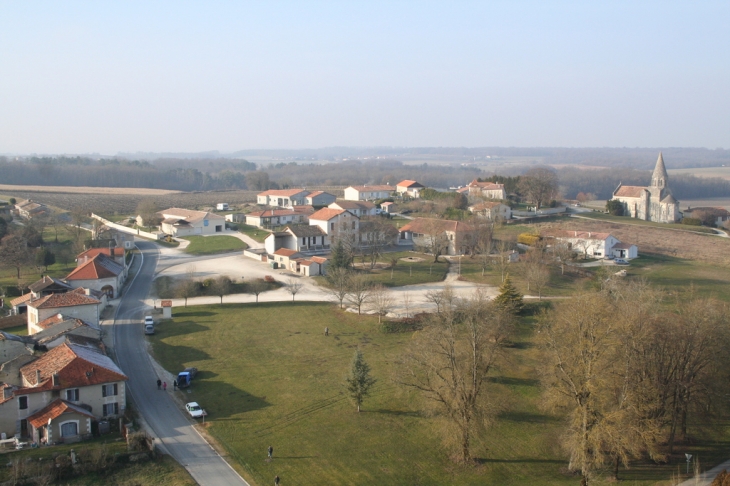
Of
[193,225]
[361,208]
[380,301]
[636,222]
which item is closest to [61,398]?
[380,301]

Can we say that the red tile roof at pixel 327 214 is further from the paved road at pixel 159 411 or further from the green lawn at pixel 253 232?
the paved road at pixel 159 411

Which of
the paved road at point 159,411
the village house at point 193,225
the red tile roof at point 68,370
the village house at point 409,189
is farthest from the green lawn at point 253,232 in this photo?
the red tile roof at point 68,370

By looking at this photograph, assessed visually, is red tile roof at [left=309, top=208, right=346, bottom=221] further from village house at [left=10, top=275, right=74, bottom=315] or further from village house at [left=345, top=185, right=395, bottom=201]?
village house at [left=10, top=275, right=74, bottom=315]

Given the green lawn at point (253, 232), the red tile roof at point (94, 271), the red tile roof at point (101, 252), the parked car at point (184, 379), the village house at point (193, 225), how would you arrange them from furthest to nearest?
the village house at point (193, 225), the green lawn at point (253, 232), the red tile roof at point (101, 252), the red tile roof at point (94, 271), the parked car at point (184, 379)

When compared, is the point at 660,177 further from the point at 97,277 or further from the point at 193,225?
the point at 97,277

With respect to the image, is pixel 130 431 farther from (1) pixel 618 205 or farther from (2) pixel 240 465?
(1) pixel 618 205

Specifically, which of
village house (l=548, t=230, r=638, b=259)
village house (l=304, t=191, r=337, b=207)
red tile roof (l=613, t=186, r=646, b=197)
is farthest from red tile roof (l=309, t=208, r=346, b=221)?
red tile roof (l=613, t=186, r=646, b=197)
